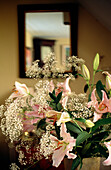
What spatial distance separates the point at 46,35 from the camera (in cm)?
300

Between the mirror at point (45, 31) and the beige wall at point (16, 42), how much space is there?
76 mm

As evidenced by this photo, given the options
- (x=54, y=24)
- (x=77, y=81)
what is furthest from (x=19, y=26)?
(x=77, y=81)

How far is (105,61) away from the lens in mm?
2785

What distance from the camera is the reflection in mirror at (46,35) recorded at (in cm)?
283

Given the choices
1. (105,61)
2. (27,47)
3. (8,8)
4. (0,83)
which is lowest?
(0,83)

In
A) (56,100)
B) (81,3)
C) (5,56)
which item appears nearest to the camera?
(56,100)

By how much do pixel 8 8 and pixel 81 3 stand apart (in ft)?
3.06

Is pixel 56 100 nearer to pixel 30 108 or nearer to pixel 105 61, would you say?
pixel 30 108

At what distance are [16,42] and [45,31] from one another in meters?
0.43

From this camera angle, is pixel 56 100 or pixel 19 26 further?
pixel 19 26

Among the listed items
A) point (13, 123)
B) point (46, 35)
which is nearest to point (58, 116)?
point (13, 123)

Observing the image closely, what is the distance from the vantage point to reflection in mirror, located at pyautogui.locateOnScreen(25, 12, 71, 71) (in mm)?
2832

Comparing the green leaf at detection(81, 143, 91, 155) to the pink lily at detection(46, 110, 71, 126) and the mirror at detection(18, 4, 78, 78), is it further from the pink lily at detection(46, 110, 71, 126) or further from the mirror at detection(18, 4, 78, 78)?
the mirror at detection(18, 4, 78, 78)

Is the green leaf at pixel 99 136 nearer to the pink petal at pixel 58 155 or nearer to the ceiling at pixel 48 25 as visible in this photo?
the pink petal at pixel 58 155
